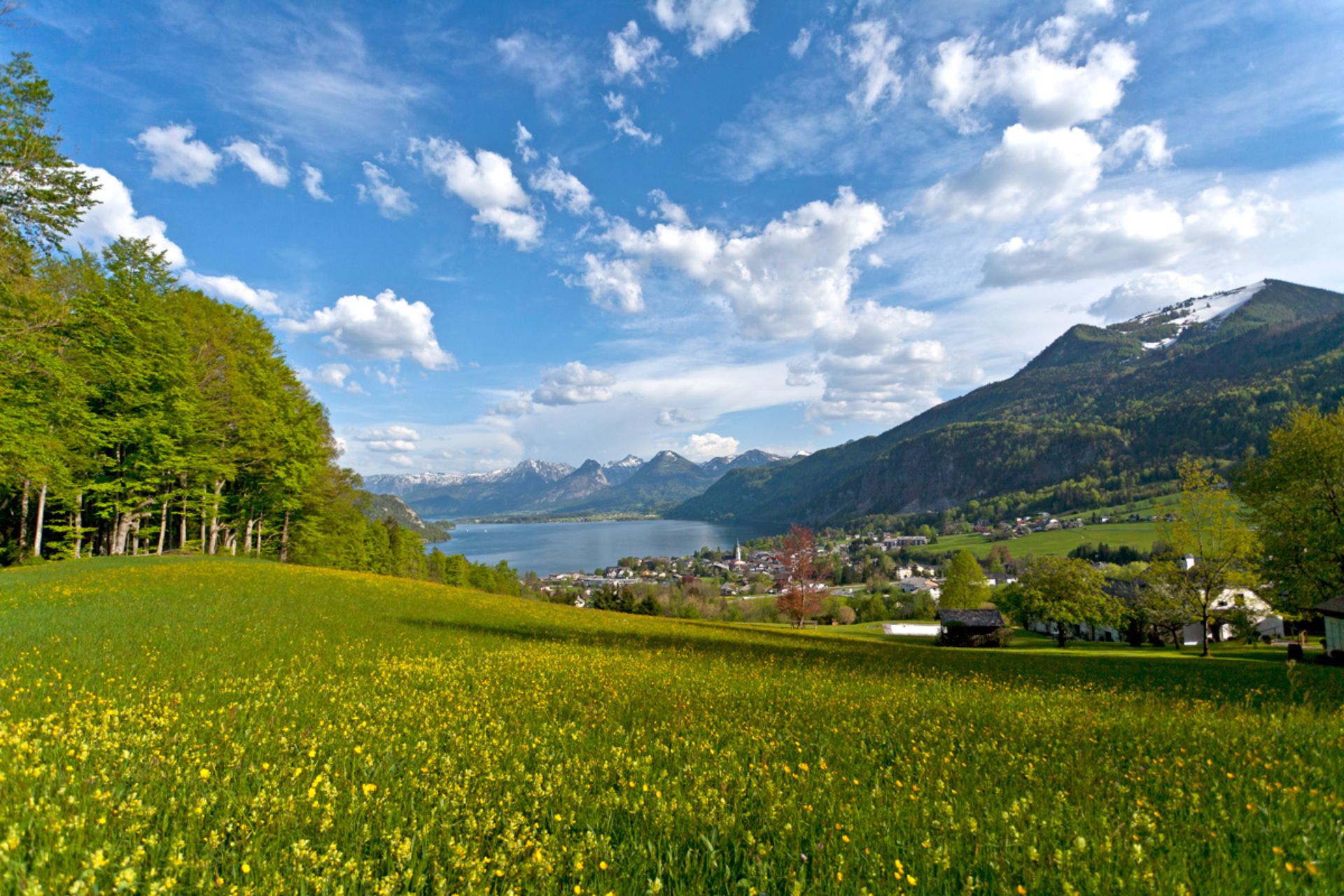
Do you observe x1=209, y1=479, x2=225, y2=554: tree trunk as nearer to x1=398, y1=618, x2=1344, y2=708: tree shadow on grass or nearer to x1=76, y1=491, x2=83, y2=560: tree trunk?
x1=76, y1=491, x2=83, y2=560: tree trunk

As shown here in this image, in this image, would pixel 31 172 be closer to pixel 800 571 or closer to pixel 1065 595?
pixel 800 571

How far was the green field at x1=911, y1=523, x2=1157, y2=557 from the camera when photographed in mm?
→ 122938

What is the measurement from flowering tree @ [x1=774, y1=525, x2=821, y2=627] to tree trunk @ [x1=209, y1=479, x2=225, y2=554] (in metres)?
43.8

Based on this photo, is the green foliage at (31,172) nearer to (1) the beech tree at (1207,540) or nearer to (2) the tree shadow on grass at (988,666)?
(2) the tree shadow on grass at (988,666)

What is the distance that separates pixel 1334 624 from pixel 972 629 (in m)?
26.9

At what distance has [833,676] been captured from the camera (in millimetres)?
12297

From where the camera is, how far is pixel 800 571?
165 feet

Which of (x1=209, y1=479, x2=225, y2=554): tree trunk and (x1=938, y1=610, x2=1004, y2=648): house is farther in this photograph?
(x1=938, y1=610, x2=1004, y2=648): house

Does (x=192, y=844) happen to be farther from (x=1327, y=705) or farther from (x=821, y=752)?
(x=1327, y=705)

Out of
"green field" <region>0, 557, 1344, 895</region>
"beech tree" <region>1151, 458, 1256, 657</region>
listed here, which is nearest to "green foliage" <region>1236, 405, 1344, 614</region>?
"beech tree" <region>1151, 458, 1256, 657</region>

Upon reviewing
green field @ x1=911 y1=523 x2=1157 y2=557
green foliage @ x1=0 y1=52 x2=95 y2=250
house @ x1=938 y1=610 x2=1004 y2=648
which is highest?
green foliage @ x1=0 y1=52 x2=95 y2=250

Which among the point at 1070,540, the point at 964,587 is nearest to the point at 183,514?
the point at 964,587

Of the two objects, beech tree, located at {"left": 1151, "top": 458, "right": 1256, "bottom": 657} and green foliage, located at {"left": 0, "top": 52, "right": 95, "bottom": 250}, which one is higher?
green foliage, located at {"left": 0, "top": 52, "right": 95, "bottom": 250}

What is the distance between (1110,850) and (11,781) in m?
7.66
